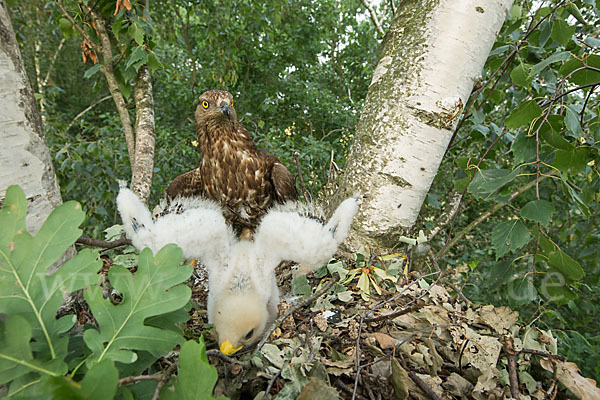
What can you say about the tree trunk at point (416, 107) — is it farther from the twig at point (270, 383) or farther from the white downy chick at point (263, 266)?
the twig at point (270, 383)

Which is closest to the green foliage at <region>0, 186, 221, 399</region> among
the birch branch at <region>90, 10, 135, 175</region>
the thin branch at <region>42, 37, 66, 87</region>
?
the birch branch at <region>90, 10, 135, 175</region>

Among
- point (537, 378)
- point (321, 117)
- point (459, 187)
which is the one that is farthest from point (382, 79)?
point (321, 117)

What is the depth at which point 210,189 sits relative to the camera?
5.89 feet

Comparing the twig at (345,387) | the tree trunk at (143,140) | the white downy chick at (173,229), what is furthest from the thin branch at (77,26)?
the twig at (345,387)

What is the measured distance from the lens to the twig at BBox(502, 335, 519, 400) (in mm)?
897

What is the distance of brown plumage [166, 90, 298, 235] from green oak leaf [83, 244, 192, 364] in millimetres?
1035

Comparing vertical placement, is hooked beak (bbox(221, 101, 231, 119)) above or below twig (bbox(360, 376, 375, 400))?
above

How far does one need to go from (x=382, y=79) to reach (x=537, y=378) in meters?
1.25

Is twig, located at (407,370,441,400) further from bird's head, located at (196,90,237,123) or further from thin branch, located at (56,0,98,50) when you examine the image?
thin branch, located at (56,0,98,50)

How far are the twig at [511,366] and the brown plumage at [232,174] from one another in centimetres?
111

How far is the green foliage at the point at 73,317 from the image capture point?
0.49 metres

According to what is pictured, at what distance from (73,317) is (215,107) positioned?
1.53 metres

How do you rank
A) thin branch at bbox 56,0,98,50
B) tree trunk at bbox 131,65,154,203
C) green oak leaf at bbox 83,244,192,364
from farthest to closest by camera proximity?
thin branch at bbox 56,0,98,50, tree trunk at bbox 131,65,154,203, green oak leaf at bbox 83,244,192,364

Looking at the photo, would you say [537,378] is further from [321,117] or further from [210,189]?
[321,117]
